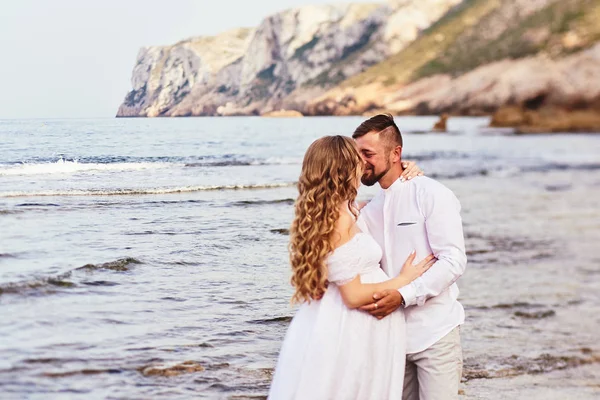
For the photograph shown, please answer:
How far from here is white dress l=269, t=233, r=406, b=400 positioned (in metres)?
2.67

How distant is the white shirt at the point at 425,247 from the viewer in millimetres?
2768

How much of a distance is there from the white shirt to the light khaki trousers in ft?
0.13

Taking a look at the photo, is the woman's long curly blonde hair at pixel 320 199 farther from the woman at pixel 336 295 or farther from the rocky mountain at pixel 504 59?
the rocky mountain at pixel 504 59

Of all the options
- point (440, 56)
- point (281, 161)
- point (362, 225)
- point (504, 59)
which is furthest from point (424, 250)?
point (504, 59)

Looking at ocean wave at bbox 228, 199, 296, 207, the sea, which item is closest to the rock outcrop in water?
ocean wave at bbox 228, 199, 296, 207

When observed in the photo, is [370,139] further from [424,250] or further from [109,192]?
[109,192]

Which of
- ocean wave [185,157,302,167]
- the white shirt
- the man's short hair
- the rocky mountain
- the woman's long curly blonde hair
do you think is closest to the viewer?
the woman's long curly blonde hair

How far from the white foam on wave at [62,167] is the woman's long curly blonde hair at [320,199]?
12.1ft

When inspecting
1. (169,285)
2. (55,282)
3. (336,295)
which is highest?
(336,295)

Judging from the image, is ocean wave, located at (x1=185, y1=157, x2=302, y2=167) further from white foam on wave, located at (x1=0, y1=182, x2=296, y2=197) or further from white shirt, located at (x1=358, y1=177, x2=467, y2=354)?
white shirt, located at (x1=358, y1=177, x2=467, y2=354)

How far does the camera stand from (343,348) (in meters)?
2.71

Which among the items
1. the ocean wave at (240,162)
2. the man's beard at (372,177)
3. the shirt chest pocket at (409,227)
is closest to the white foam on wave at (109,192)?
the ocean wave at (240,162)

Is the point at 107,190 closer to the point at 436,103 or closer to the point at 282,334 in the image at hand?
the point at 282,334

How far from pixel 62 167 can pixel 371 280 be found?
3.97 m
